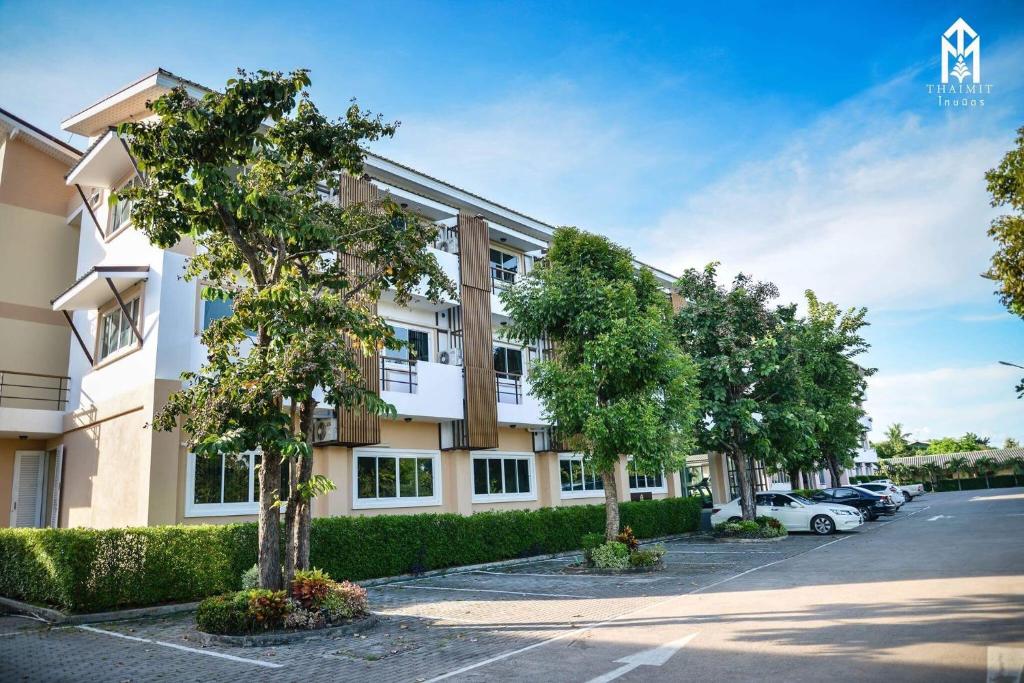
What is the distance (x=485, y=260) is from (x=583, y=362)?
7.25 meters

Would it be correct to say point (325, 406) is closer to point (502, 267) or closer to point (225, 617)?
point (225, 617)

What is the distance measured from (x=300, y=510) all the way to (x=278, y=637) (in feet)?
6.64

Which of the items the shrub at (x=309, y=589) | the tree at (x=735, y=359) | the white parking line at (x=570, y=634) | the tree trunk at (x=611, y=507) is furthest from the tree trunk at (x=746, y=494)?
the shrub at (x=309, y=589)

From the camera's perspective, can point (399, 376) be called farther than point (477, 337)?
No

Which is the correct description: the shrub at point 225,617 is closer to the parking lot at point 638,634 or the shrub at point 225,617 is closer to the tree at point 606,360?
the parking lot at point 638,634

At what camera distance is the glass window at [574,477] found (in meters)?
25.9

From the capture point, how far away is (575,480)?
2636 cm

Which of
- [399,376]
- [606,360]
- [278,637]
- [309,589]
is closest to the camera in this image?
[278,637]

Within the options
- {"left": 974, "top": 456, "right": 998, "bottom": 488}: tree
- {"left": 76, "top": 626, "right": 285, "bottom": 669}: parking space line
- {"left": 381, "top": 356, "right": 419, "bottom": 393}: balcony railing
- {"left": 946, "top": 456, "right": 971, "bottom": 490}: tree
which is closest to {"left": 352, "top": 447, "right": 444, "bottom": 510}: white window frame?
{"left": 381, "top": 356, "right": 419, "bottom": 393}: balcony railing

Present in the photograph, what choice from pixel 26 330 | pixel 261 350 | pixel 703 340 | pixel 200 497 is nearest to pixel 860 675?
pixel 261 350

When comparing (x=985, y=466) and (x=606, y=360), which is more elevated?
(x=606, y=360)

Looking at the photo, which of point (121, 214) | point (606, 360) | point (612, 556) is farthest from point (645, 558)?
point (121, 214)

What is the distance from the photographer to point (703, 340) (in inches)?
1000

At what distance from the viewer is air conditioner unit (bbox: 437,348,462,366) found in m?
21.7
